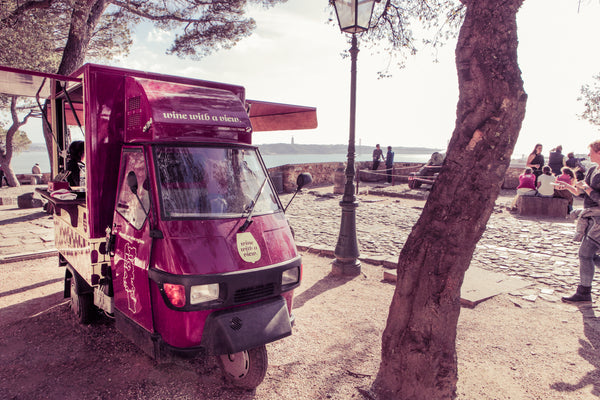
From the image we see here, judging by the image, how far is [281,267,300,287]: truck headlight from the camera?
353cm

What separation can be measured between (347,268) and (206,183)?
386 centimetres

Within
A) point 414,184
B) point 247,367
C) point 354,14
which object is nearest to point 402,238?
point 354,14

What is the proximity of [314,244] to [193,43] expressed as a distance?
30.0 feet

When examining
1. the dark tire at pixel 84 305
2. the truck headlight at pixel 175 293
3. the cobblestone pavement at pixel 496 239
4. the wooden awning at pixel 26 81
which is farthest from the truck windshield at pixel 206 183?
the cobblestone pavement at pixel 496 239

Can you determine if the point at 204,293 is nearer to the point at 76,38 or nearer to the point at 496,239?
the point at 496,239

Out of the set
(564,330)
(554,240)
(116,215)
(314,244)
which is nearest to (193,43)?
(314,244)

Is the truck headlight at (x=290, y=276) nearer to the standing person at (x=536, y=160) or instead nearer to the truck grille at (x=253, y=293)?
the truck grille at (x=253, y=293)

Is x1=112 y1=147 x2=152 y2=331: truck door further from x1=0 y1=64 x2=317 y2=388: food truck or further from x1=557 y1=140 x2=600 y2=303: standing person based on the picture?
x1=557 y1=140 x2=600 y2=303: standing person

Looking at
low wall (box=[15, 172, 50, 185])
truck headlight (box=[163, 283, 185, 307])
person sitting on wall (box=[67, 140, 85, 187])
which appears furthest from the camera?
low wall (box=[15, 172, 50, 185])

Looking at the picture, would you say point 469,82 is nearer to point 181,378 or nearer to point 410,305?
point 410,305

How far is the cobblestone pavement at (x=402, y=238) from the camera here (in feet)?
22.7

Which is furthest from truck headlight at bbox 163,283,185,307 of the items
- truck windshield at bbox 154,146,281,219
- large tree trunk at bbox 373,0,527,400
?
large tree trunk at bbox 373,0,527,400

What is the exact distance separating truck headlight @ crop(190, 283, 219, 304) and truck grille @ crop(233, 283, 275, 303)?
16 centimetres

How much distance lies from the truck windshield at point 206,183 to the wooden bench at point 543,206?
36.4 feet
